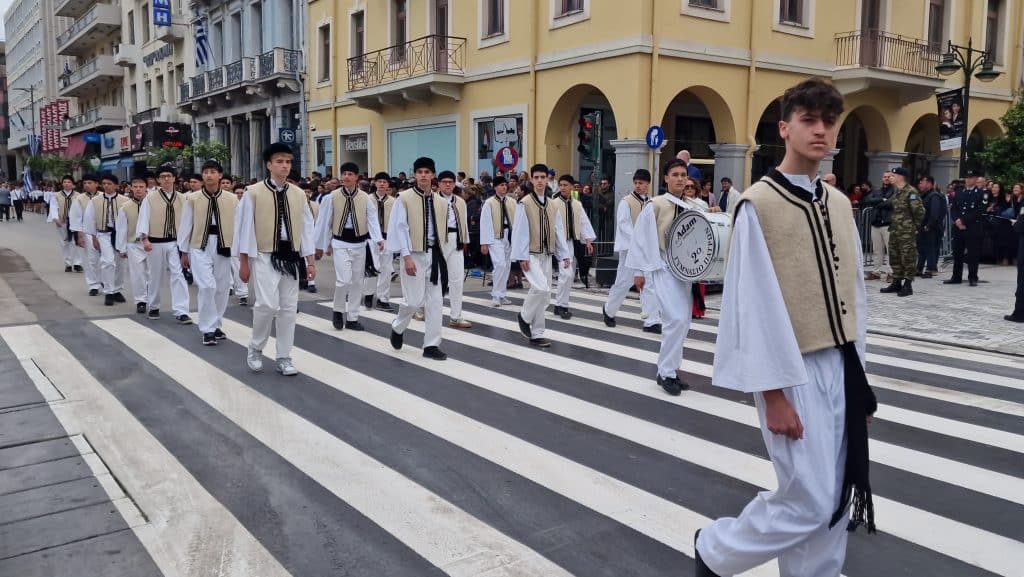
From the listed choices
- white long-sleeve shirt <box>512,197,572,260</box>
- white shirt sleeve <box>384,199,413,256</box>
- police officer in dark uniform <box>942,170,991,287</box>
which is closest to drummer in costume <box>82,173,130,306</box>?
white shirt sleeve <box>384,199,413,256</box>

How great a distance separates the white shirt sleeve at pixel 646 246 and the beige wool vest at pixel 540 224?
2.07 meters

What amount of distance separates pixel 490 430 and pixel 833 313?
3.43 meters

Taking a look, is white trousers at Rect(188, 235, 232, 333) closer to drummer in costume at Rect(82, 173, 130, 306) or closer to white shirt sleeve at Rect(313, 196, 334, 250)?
white shirt sleeve at Rect(313, 196, 334, 250)

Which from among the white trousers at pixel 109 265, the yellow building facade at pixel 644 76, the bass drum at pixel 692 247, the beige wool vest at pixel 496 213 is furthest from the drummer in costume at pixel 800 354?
the yellow building facade at pixel 644 76

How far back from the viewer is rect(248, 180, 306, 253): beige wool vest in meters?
8.09

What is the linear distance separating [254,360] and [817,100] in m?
6.36

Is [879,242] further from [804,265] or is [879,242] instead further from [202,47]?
[202,47]

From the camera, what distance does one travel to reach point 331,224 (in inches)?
459

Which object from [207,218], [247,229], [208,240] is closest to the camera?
[247,229]

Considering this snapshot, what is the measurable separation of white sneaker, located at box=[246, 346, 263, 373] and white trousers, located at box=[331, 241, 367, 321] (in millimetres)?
2578

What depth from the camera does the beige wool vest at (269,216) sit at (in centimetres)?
809

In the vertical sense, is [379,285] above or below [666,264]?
below

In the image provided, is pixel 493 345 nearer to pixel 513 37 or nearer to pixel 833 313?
pixel 833 313

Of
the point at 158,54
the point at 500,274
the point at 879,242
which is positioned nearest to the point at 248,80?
the point at 158,54
